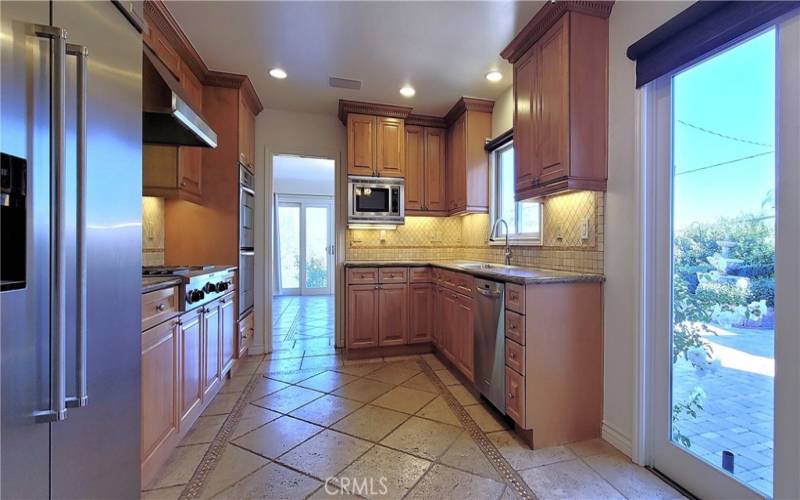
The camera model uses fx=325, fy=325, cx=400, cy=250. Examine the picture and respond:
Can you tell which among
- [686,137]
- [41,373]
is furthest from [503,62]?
[41,373]

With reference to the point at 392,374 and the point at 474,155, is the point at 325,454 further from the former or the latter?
the point at 474,155

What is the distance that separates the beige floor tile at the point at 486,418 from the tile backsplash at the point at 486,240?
1163 millimetres

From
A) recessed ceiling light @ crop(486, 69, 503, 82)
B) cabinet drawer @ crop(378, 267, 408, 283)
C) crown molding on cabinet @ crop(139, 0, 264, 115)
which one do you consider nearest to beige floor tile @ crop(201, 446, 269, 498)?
cabinet drawer @ crop(378, 267, 408, 283)

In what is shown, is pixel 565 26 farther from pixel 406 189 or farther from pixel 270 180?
pixel 270 180

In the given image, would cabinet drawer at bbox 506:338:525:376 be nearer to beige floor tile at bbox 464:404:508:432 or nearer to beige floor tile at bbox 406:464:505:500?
beige floor tile at bbox 464:404:508:432

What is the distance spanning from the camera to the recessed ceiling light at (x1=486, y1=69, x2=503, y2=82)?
2922 millimetres

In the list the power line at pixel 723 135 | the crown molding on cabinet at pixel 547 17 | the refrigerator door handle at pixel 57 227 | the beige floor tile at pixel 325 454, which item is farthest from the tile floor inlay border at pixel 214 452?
the crown molding on cabinet at pixel 547 17

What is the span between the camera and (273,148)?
12.3ft

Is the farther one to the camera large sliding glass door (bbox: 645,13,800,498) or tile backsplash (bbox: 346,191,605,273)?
tile backsplash (bbox: 346,191,605,273)

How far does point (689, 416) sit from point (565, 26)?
7.42 ft

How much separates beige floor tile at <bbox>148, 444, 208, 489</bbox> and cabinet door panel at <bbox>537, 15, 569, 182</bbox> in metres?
2.65

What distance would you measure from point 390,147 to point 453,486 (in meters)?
3.19

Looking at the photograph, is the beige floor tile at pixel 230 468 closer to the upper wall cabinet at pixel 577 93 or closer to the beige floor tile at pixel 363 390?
the beige floor tile at pixel 363 390

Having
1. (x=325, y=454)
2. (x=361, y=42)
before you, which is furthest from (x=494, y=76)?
(x=325, y=454)
